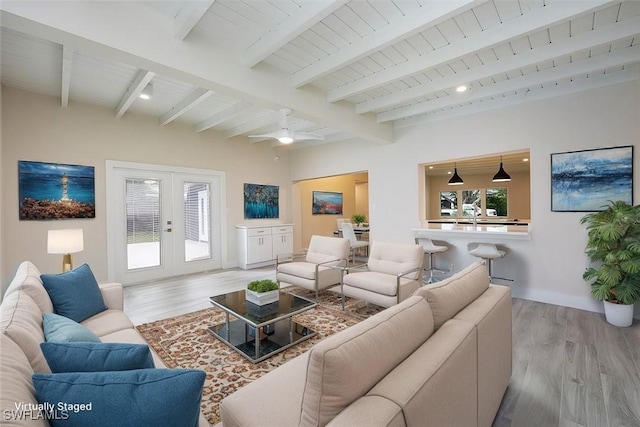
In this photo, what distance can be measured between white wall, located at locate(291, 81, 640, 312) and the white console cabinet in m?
2.87

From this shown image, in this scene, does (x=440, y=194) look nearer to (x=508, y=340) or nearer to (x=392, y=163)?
(x=392, y=163)

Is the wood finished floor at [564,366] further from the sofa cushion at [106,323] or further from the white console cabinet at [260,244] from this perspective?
the white console cabinet at [260,244]

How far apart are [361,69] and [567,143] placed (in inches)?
113

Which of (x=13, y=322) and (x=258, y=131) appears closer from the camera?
(x=13, y=322)

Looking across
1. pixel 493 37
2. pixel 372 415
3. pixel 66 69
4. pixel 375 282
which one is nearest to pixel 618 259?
pixel 375 282

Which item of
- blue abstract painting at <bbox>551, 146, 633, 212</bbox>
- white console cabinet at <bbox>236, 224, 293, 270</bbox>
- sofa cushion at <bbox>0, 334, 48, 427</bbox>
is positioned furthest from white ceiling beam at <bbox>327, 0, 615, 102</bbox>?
white console cabinet at <bbox>236, 224, 293, 270</bbox>

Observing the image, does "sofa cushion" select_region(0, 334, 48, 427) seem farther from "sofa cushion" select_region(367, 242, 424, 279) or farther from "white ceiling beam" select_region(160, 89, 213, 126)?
"white ceiling beam" select_region(160, 89, 213, 126)

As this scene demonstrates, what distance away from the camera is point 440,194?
11383mm

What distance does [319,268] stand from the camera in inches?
160

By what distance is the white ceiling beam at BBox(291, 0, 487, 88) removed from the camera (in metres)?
2.16

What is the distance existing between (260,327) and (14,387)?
5.66 ft

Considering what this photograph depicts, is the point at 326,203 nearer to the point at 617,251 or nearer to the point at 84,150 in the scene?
the point at 84,150

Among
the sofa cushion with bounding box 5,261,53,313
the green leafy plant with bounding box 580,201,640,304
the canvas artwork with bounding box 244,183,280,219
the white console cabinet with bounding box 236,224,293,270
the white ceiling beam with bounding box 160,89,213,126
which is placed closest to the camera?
the sofa cushion with bounding box 5,261,53,313

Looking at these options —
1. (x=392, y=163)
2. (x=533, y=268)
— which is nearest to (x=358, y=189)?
(x=392, y=163)
